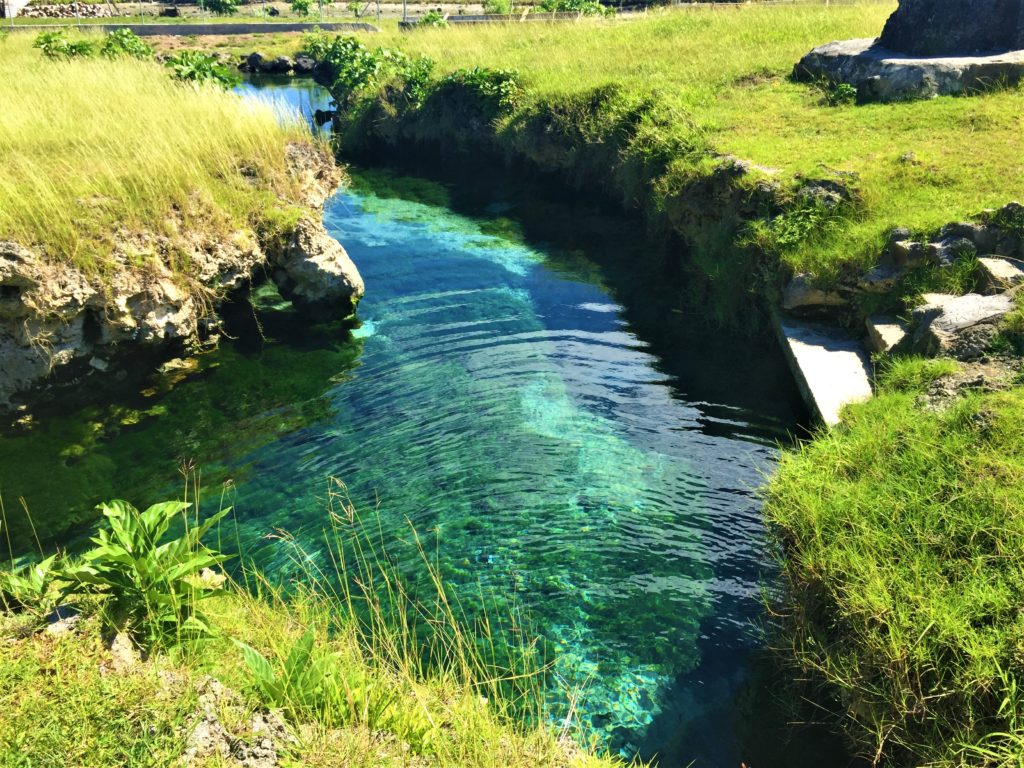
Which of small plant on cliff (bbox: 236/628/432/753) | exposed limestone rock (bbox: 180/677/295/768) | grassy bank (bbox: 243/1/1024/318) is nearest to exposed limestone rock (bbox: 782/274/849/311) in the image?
grassy bank (bbox: 243/1/1024/318)

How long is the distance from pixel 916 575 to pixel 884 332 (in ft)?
13.4

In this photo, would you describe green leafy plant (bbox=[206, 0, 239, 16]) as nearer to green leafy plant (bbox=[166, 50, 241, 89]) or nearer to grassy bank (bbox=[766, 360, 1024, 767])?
green leafy plant (bbox=[166, 50, 241, 89])

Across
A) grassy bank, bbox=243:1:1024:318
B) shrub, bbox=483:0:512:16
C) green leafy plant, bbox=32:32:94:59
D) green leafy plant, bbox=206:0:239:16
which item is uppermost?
green leafy plant, bbox=206:0:239:16

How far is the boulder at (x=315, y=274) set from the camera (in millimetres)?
10898

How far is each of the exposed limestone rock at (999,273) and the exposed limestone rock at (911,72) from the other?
Result: 6.75 metres

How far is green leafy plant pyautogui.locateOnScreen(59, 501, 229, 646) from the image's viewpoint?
445cm

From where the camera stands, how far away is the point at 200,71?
16.6 m

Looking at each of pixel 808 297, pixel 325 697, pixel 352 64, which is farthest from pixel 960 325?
pixel 352 64

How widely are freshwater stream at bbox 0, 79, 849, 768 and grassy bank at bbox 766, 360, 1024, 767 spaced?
2.43 feet

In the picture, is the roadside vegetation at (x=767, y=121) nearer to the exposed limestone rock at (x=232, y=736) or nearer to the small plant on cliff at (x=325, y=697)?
the small plant on cliff at (x=325, y=697)

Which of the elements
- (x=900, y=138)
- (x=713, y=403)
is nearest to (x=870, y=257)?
(x=713, y=403)

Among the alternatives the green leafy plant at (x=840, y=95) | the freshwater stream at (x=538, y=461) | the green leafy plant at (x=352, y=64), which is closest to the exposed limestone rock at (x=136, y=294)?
the freshwater stream at (x=538, y=461)

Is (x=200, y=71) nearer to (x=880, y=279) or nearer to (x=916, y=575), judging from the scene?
(x=880, y=279)

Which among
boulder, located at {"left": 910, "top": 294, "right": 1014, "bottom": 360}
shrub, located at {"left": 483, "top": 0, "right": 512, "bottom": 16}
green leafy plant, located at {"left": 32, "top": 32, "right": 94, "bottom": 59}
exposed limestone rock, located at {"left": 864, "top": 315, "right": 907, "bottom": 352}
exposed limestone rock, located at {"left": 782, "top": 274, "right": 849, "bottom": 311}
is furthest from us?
shrub, located at {"left": 483, "top": 0, "right": 512, "bottom": 16}
